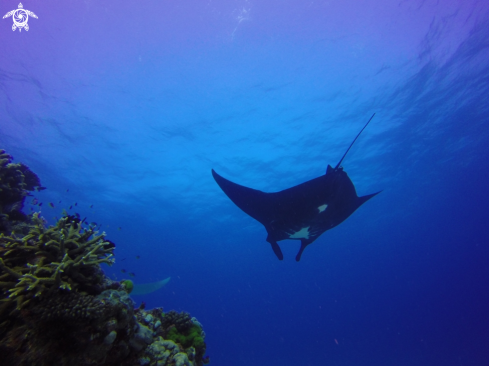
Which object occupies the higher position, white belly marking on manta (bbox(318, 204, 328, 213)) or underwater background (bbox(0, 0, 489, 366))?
underwater background (bbox(0, 0, 489, 366))

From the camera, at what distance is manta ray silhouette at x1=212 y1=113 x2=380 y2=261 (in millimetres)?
5672

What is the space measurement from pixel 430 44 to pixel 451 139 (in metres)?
15.1

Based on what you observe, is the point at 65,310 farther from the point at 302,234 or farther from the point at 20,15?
the point at 20,15

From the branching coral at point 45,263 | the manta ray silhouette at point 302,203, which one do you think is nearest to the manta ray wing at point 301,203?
the manta ray silhouette at point 302,203

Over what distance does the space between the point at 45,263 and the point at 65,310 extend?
85 centimetres

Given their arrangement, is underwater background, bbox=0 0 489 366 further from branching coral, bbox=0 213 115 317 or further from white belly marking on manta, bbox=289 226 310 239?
white belly marking on manta, bbox=289 226 310 239

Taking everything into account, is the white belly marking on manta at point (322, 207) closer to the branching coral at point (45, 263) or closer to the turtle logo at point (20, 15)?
the branching coral at point (45, 263)

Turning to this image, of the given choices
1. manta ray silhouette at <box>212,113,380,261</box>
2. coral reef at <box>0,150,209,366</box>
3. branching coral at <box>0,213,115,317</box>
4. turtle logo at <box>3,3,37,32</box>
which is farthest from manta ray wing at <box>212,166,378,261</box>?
turtle logo at <box>3,3,37,32</box>

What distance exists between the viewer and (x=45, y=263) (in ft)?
8.62

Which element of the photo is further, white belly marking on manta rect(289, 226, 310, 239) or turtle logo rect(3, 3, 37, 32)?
turtle logo rect(3, 3, 37, 32)

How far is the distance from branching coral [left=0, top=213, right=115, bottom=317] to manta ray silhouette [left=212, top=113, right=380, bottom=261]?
11.3 ft

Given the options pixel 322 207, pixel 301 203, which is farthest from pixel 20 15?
pixel 322 207

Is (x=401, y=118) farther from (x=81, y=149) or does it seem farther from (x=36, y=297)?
(x=81, y=149)

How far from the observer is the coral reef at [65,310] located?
2.09 m
